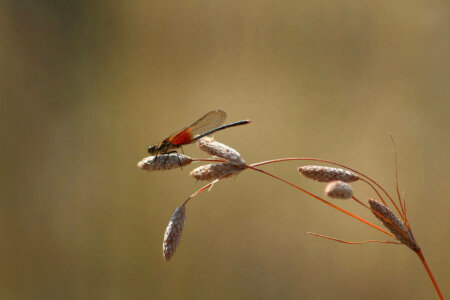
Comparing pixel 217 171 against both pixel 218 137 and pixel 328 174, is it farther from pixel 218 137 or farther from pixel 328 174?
pixel 218 137

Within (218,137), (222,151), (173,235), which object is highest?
(218,137)

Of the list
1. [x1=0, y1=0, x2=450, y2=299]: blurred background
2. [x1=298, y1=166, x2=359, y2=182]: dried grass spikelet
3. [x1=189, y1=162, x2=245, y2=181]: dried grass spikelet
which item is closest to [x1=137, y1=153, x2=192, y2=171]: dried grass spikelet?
[x1=189, y1=162, x2=245, y2=181]: dried grass spikelet

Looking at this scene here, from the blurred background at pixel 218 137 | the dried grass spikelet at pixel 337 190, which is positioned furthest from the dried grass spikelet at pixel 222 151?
the blurred background at pixel 218 137

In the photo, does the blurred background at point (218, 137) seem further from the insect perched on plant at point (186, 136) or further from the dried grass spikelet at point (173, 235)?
the dried grass spikelet at point (173, 235)

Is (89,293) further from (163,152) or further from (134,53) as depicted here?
(163,152)

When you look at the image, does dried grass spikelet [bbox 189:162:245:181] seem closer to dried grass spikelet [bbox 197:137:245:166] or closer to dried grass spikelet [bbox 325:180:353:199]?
dried grass spikelet [bbox 197:137:245:166]

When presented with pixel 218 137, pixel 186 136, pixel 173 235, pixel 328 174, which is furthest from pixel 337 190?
pixel 218 137
